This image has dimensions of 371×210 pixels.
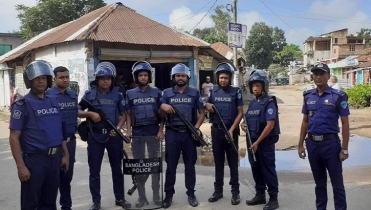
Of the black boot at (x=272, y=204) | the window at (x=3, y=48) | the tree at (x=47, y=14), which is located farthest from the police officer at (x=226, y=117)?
the window at (x=3, y=48)

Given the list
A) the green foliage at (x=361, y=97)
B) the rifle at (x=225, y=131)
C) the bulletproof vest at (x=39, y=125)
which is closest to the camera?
the bulletproof vest at (x=39, y=125)

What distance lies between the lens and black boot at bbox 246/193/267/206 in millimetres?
4625

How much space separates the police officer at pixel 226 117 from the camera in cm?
472

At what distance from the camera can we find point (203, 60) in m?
14.5

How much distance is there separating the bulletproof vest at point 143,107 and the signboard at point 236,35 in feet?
27.8

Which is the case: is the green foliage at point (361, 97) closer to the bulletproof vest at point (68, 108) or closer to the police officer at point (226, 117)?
the police officer at point (226, 117)

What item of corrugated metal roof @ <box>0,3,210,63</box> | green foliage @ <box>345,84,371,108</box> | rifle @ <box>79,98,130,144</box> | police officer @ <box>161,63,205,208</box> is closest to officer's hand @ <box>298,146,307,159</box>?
police officer @ <box>161,63,205,208</box>

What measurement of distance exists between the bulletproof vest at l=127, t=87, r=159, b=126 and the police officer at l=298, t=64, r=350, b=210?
191 centimetres

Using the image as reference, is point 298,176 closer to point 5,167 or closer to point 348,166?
point 348,166

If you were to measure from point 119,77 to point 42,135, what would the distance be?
1049 cm

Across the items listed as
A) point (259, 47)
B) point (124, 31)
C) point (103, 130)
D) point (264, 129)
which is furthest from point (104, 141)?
point (259, 47)

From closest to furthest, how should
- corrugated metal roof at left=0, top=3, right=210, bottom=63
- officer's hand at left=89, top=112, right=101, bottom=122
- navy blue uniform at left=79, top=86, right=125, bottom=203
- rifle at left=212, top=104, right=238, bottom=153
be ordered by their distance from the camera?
officer's hand at left=89, top=112, right=101, bottom=122, navy blue uniform at left=79, top=86, right=125, bottom=203, rifle at left=212, top=104, right=238, bottom=153, corrugated metal roof at left=0, top=3, right=210, bottom=63

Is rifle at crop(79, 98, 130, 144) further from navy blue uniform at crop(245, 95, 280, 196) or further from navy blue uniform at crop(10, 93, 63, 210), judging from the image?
navy blue uniform at crop(245, 95, 280, 196)

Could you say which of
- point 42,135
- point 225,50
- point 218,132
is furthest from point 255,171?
point 225,50
